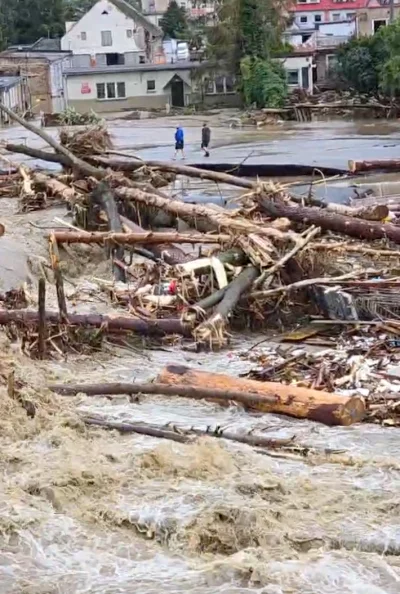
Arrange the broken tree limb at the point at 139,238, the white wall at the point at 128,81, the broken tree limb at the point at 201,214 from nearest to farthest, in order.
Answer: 1. the broken tree limb at the point at 201,214
2. the broken tree limb at the point at 139,238
3. the white wall at the point at 128,81

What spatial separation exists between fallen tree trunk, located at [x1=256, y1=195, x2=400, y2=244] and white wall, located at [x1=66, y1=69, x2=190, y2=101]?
136ft

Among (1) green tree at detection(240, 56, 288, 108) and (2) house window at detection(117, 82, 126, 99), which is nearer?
(1) green tree at detection(240, 56, 288, 108)

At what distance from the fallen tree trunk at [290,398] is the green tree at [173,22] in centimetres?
5942

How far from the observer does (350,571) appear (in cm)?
630

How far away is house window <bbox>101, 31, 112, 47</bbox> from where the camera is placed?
59062 millimetres

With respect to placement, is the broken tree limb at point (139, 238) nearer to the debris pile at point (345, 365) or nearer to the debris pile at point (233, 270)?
the debris pile at point (233, 270)

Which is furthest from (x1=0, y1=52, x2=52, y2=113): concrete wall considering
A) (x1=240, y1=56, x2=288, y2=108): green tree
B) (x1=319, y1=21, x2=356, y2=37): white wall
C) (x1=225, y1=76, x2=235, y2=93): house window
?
(x1=319, y1=21, x2=356, y2=37): white wall

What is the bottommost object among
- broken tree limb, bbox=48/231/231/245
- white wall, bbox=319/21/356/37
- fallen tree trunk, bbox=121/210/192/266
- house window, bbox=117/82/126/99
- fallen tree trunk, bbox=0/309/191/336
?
fallen tree trunk, bbox=0/309/191/336

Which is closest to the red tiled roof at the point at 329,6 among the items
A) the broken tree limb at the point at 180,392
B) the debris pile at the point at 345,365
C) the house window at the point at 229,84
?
the house window at the point at 229,84

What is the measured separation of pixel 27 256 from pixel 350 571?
30.4 feet

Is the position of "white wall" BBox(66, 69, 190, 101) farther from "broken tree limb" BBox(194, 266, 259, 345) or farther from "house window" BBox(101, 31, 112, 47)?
"broken tree limb" BBox(194, 266, 259, 345)

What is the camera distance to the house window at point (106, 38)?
194 feet

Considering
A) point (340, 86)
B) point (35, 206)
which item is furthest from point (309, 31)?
point (35, 206)

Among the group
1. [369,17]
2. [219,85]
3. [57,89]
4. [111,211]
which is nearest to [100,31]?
[57,89]
